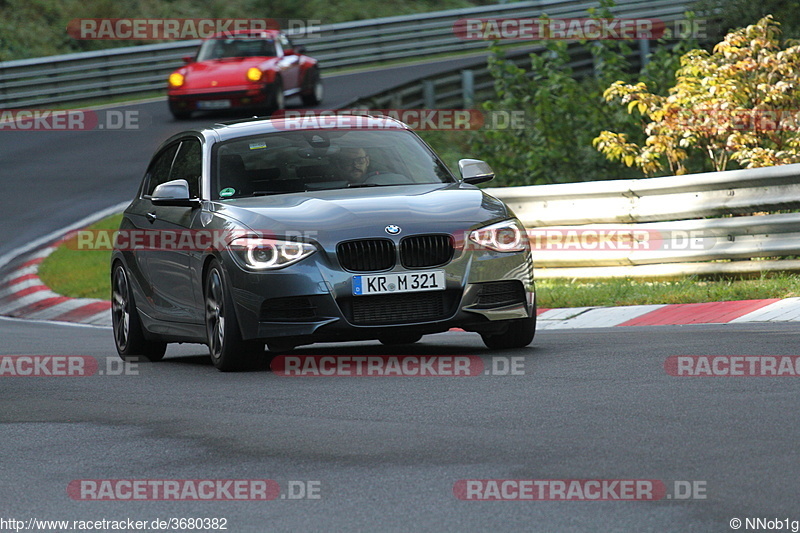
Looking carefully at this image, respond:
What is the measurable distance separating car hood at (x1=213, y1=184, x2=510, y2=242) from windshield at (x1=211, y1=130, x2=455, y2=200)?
234 mm

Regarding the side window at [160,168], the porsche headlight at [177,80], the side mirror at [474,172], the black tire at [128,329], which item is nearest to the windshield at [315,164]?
the side mirror at [474,172]

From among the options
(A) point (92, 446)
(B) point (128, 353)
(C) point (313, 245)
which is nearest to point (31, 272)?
(B) point (128, 353)

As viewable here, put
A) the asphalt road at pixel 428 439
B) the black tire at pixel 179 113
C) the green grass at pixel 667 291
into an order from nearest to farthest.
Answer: the asphalt road at pixel 428 439
the green grass at pixel 667 291
the black tire at pixel 179 113

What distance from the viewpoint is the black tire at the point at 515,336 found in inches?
359

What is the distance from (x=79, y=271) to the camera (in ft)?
59.2

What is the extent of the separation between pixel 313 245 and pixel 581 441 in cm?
292

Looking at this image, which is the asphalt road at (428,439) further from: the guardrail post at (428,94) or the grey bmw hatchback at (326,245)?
the guardrail post at (428,94)

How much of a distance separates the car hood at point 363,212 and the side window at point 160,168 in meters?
1.64

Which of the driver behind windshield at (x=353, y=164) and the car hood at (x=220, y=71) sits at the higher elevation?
the driver behind windshield at (x=353, y=164)

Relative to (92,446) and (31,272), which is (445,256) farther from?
(31,272)

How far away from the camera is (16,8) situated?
38812mm

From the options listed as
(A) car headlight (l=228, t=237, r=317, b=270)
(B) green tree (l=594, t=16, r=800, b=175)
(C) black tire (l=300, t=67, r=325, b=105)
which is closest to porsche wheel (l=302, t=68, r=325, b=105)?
(C) black tire (l=300, t=67, r=325, b=105)

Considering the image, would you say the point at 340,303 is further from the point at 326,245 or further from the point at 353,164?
the point at 353,164

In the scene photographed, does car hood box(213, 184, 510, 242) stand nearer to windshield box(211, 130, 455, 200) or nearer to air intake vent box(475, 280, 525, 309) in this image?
windshield box(211, 130, 455, 200)
